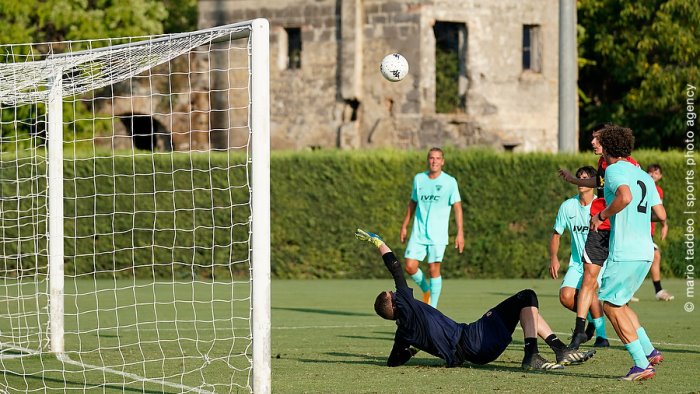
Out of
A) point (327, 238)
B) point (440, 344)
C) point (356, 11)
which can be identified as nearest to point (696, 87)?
point (356, 11)

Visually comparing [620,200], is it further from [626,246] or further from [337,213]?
[337,213]

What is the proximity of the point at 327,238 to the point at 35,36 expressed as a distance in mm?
14228

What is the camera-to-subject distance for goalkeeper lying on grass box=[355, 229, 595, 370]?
395 inches

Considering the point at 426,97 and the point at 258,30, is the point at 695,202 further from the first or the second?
the point at 258,30

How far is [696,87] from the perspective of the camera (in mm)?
35250

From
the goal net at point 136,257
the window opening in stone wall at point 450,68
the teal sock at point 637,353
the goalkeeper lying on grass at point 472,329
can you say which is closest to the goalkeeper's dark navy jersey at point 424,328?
the goalkeeper lying on grass at point 472,329

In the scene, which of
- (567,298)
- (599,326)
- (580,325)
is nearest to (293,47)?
(599,326)

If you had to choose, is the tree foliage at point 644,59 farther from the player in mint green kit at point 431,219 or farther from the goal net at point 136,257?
the player in mint green kit at point 431,219

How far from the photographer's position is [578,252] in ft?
40.1

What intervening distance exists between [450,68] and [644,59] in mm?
7555

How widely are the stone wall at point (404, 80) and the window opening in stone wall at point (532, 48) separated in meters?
0.17

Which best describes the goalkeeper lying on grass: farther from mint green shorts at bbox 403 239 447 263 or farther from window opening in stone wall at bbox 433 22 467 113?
window opening in stone wall at bbox 433 22 467 113

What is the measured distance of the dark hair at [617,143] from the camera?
9.63 metres

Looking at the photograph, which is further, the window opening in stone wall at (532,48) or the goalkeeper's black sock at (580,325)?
the window opening in stone wall at (532,48)
